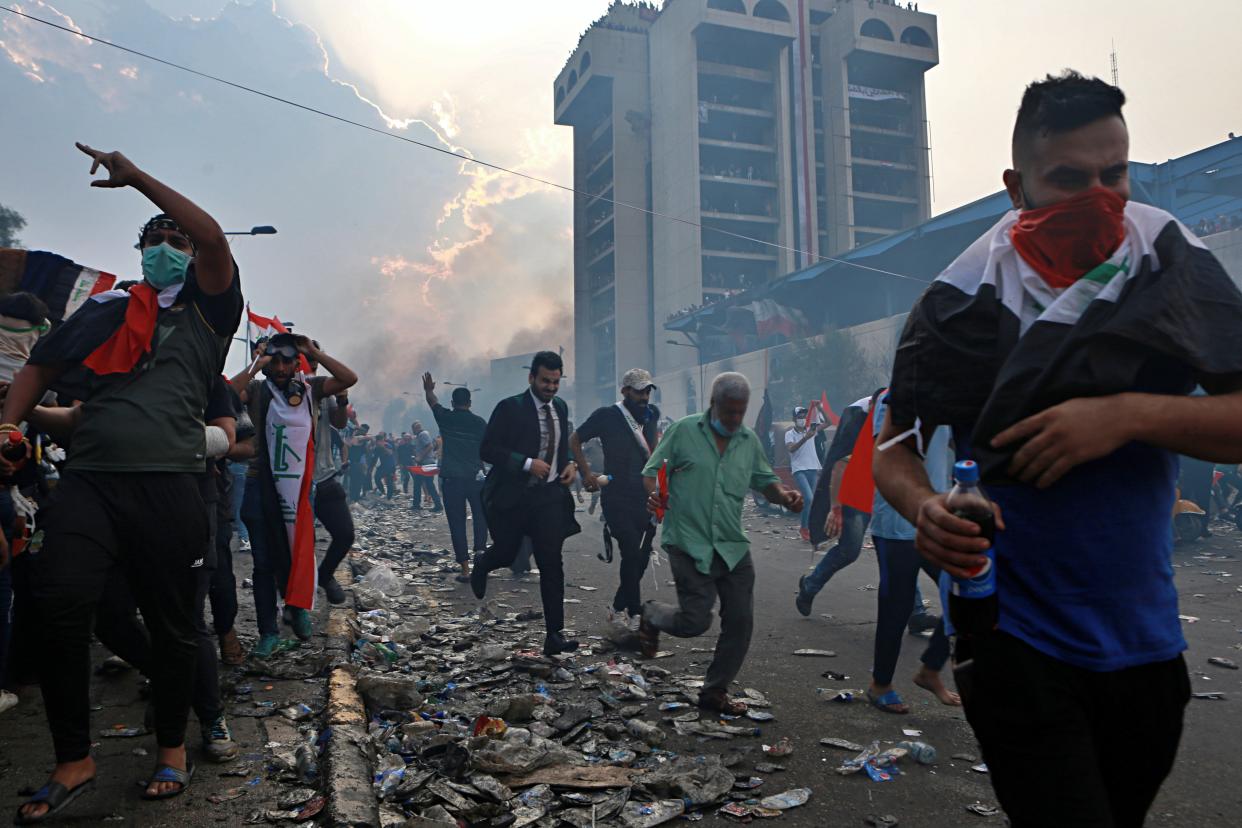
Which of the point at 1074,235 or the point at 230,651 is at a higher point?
the point at 1074,235

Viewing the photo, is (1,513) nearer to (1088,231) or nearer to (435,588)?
(1088,231)

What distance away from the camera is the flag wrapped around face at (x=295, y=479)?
564 centimetres

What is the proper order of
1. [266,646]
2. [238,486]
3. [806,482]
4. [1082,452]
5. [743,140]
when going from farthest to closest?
[743,140], [806,482], [238,486], [266,646], [1082,452]

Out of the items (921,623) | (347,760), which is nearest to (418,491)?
(921,623)

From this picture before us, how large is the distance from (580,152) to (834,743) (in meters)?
80.8

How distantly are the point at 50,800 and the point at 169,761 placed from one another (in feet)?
1.27

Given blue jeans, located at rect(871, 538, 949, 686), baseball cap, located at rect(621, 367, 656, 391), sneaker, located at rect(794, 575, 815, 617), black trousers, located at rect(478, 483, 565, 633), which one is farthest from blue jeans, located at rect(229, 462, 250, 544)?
blue jeans, located at rect(871, 538, 949, 686)

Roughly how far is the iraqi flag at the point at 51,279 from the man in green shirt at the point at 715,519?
12.1 ft

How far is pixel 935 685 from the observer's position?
16.0 ft

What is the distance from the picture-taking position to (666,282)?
66125mm

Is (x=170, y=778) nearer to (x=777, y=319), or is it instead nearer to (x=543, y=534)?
(x=543, y=534)

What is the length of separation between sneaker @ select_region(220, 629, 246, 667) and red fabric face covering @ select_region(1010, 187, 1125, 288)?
5019 mm

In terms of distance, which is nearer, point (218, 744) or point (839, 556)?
point (218, 744)

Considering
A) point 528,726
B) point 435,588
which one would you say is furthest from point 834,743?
point 435,588
